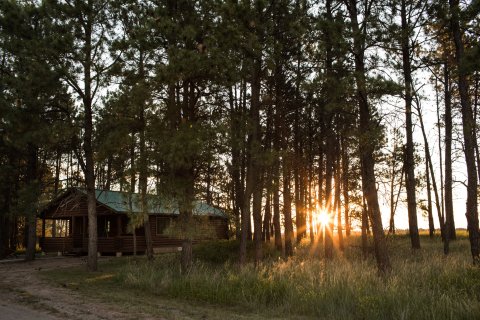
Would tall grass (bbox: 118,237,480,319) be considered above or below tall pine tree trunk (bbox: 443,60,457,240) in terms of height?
below

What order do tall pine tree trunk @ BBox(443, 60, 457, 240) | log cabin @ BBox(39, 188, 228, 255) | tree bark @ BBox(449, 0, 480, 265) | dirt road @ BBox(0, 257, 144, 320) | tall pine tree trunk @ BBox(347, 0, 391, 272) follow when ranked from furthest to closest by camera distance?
1. log cabin @ BBox(39, 188, 228, 255)
2. tall pine tree trunk @ BBox(443, 60, 457, 240)
3. tree bark @ BBox(449, 0, 480, 265)
4. tall pine tree trunk @ BBox(347, 0, 391, 272)
5. dirt road @ BBox(0, 257, 144, 320)

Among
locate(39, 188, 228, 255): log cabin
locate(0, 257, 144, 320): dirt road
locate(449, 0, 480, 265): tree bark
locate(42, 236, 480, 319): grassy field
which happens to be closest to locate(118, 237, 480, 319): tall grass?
locate(42, 236, 480, 319): grassy field

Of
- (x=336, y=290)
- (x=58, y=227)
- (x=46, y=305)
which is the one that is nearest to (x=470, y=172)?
(x=336, y=290)

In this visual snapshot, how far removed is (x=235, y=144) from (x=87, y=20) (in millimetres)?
8102

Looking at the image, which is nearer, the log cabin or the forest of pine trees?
the forest of pine trees

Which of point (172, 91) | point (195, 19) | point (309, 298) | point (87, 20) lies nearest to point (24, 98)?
point (87, 20)

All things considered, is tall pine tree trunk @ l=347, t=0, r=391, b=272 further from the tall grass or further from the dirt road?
the dirt road

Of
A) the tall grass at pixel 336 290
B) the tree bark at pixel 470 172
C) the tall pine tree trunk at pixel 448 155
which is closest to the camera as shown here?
the tall grass at pixel 336 290

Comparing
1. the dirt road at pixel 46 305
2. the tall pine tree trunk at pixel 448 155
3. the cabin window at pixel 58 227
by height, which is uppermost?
the tall pine tree trunk at pixel 448 155

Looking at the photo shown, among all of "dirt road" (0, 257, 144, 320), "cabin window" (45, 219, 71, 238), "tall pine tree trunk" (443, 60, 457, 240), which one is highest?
"tall pine tree trunk" (443, 60, 457, 240)

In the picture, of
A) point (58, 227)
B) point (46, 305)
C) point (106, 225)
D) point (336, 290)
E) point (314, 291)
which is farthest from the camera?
point (58, 227)

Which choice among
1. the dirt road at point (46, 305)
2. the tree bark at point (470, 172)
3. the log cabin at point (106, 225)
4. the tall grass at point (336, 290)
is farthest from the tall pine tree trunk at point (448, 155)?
the dirt road at point (46, 305)

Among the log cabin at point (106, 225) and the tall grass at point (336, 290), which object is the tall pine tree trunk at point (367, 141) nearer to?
the tall grass at point (336, 290)

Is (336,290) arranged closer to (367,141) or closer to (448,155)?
(367,141)
